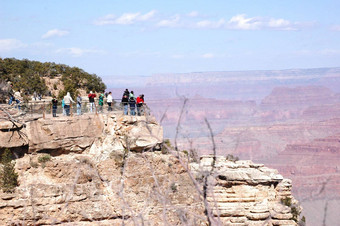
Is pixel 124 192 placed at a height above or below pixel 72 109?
below

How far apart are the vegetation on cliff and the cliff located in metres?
6.85

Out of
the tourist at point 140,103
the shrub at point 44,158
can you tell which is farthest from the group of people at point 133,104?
the shrub at point 44,158

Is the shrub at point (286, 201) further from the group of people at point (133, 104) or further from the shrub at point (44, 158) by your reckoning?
the shrub at point (44, 158)

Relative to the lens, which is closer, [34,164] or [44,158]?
[34,164]

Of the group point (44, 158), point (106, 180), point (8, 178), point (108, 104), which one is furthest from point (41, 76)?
point (106, 180)

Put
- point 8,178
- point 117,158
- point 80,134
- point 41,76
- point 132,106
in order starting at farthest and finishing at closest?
point 41,76 → point 132,106 → point 80,134 → point 117,158 → point 8,178

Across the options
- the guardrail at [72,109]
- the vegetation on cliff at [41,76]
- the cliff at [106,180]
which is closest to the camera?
the cliff at [106,180]

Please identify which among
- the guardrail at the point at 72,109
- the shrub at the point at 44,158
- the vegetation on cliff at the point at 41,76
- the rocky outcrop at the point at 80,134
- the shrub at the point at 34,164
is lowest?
the shrub at the point at 34,164

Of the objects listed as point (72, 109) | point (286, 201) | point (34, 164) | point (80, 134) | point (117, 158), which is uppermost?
point (72, 109)

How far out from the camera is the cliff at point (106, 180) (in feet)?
69.1

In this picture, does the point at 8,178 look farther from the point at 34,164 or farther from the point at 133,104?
the point at 133,104

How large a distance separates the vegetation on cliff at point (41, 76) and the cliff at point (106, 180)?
6847 mm

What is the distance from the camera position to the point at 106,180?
21.5 meters

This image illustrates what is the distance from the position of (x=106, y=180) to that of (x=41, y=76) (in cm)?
1160
